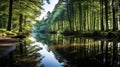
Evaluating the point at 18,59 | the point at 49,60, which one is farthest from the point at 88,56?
the point at 18,59

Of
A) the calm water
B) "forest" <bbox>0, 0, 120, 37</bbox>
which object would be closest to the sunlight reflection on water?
the calm water

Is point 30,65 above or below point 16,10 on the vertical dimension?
below

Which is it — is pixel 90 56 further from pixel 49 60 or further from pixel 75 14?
pixel 75 14

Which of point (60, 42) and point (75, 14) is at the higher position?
point (75, 14)

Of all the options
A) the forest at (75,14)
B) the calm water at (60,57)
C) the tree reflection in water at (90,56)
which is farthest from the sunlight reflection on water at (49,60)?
the forest at (75,14)

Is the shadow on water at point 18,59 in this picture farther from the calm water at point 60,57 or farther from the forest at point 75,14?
the forest at point 75,14

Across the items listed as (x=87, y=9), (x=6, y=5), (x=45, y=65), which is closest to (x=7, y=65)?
(x=45, y=65)

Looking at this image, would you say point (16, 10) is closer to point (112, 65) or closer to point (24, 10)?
point (24, 10)

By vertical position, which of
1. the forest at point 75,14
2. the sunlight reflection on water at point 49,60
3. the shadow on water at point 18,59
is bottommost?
the sunlight reflection on water at point 49,60

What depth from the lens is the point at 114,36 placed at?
3266 cm

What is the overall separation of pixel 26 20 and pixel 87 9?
53.1ft

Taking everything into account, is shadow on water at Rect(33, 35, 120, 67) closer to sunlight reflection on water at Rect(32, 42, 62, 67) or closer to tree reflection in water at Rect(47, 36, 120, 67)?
tree reflection in water at Rect(47, 36, 120, 67)

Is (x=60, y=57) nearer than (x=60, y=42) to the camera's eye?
Yes

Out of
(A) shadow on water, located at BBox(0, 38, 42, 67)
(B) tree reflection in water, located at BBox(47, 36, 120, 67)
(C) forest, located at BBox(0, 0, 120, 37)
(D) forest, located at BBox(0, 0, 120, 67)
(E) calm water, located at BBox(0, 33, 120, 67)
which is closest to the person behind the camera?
(A) shadow on water, located at BBox(0, 38, 42, 67)
